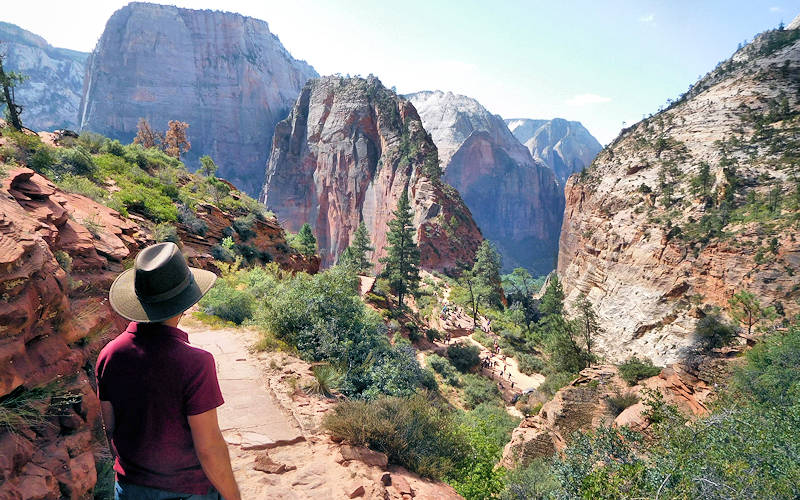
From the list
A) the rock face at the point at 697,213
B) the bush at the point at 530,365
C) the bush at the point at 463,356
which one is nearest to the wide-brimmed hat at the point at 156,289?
the bush at the point at 463,356

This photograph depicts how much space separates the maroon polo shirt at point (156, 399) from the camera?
68.2 inches

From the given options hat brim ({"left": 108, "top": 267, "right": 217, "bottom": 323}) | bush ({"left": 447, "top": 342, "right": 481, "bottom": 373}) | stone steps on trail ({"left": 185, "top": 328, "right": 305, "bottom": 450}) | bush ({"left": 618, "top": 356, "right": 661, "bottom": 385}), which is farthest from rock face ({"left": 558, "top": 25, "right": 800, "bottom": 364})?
hat brim ({"left": 108, "top": 267, "right": 217, "bottom": 323})

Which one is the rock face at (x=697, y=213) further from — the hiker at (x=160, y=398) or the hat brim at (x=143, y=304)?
the hat brim at (x=143, y=304)

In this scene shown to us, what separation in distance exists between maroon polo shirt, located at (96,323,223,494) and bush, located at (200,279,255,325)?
303 inches

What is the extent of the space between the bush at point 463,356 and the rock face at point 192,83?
7996 cm

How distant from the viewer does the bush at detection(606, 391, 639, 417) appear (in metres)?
10.8

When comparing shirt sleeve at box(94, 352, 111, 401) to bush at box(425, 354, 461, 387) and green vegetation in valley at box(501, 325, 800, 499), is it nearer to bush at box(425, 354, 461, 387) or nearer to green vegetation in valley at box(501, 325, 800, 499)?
green vegetation in valley at box(501, 325, 800, 499)

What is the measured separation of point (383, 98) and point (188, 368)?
58049 millimetres

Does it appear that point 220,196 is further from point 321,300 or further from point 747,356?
point 747,356

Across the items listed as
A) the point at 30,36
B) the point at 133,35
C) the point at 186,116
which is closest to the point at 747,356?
the point at 186,116

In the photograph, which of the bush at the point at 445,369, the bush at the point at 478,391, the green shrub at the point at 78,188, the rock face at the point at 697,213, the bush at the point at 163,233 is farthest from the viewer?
the rock face at the point at 697,213

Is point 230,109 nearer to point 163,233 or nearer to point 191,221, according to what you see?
point 191,221

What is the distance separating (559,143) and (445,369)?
520 feet

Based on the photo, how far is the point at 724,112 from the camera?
29.9 meters
